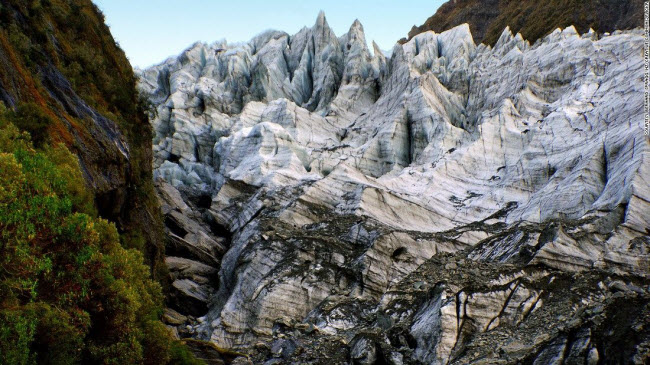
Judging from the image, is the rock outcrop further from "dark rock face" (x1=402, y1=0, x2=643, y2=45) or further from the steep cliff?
"dark rock face" (x1=402, y1=0, x2=643, y2=45)

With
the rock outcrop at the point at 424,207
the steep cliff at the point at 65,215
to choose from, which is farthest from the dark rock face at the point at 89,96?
the rock outcrop at the point at 424,207

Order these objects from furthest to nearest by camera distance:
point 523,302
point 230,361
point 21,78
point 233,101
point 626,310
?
1. point 233,101
2. point 230,361
3. point 523,302
4. point 21,78
5. point 626,310

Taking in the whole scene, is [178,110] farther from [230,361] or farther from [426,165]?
[230,361]

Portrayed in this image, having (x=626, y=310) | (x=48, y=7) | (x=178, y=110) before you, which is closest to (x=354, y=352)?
(x=626, y=310)

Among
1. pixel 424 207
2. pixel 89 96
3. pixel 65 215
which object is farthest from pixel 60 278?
pixel 424 207

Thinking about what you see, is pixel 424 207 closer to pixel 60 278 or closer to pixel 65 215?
pixel 65 215
